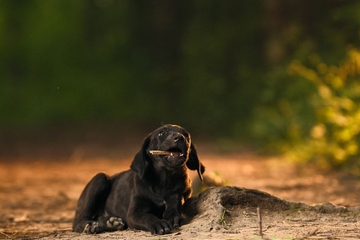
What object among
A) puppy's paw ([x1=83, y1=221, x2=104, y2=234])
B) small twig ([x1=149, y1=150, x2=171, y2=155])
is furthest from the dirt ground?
small twig ([x1=149, y1=150, x2=171, y2=155])

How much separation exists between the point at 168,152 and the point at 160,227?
703 millimetres

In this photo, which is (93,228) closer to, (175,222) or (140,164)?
(140,164)

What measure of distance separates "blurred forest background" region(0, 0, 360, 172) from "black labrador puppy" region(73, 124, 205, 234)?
29.5ft

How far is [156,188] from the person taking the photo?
255 inches

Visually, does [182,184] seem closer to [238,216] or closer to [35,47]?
[238,216]

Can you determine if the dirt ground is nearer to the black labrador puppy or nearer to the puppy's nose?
the black labrador puppy

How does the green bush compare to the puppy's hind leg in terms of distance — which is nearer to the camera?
the puppy's hind leg

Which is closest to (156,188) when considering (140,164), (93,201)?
(140,164)

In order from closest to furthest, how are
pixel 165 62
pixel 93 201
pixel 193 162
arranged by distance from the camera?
1. pixel 193 162
2. pixel 93 201
3. pixel 165 62

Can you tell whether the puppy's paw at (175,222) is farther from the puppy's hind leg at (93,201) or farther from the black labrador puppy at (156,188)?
the puppy's hind leg at (93,201)

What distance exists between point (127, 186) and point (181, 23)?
21.2 meters

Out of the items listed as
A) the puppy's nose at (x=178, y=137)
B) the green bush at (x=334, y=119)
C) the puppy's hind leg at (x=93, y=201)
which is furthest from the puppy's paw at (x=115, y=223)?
the green bush at (x=334, y=119)

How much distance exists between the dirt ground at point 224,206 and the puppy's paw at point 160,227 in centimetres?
7

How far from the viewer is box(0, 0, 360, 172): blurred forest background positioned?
17703 millimetres
